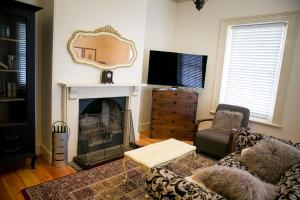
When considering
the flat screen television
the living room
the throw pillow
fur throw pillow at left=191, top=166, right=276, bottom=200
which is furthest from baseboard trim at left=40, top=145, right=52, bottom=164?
the throw pillow

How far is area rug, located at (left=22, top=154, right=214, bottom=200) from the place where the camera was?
91.3 inches

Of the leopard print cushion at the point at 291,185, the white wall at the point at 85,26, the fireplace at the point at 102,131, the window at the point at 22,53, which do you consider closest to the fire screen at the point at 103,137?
the fireplace at the point at 102,131

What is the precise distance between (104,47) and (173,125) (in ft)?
6.83

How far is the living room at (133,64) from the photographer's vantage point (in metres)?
2.83

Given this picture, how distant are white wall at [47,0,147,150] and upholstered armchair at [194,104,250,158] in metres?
1.60

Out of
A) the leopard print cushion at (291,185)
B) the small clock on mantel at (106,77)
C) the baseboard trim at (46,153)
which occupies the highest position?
the small clock on mantel at (106,77)

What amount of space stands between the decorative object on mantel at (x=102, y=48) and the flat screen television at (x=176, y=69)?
0.62 metres

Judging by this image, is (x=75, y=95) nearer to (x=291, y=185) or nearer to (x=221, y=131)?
(x=221, y=131)

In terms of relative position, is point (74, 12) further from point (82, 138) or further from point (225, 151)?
point (225, 151)

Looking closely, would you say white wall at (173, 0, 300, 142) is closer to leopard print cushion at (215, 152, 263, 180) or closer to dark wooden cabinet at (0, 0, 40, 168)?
leopard print cushion at (215, 152, 263, 180)

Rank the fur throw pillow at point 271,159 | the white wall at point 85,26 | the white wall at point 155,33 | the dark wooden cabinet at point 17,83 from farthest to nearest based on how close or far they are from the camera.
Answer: the white wall at point 155,33 < the white wall at point 85,26 < the dark wooden cabinet at point 17,83 < the fur throw pillow at point 271,159

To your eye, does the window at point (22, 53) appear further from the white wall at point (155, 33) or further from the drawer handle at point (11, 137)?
the white wall at point (155, 33)

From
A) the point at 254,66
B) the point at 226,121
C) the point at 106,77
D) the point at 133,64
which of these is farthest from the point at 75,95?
the point at 254,66

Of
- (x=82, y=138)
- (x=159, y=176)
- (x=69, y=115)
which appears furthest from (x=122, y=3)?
(x=159, y=176)
